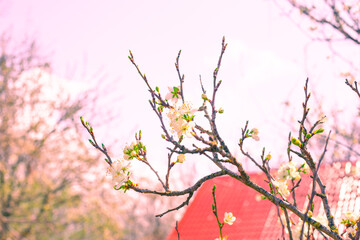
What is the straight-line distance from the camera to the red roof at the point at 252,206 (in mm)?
7595

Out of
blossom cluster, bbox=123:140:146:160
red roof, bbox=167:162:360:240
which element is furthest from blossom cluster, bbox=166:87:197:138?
red roof, bbox=167:162:360:240

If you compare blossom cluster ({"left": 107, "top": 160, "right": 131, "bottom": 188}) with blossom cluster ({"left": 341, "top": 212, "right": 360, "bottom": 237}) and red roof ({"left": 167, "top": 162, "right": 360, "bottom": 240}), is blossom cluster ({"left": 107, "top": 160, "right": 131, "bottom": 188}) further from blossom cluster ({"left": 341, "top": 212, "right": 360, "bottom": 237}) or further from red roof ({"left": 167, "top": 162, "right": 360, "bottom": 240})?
red roof ({"left": 167, "top": 162, "right": 360, "bottom": 240})

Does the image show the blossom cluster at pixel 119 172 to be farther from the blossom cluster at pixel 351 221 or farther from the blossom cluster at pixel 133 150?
the blossom cluster at pixel 351 221

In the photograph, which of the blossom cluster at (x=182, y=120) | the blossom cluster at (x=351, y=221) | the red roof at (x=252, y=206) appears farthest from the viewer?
the red roof at (x=252, y=206)

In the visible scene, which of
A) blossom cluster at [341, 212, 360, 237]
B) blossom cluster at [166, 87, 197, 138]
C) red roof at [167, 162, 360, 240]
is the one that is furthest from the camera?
red roof at [167, 162, 360, 240]

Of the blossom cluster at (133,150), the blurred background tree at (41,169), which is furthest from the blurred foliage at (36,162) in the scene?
the blossom cluster at (133,150)

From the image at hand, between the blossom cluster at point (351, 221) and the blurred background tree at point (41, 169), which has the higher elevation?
the blurred background tree at point (41, 169)

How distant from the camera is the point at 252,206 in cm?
909

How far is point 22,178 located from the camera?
13227 millimetres

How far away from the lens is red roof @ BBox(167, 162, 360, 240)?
7595 millimetres

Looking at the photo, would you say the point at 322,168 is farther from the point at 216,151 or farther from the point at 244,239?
the point at 216,151

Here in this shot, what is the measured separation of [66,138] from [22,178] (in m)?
2.26

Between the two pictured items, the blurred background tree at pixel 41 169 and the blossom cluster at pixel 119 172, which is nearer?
the blossom cluster at pixel 119 172

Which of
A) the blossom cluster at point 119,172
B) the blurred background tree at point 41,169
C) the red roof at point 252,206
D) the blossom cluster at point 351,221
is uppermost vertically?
the blurred background tree at point 41,169
